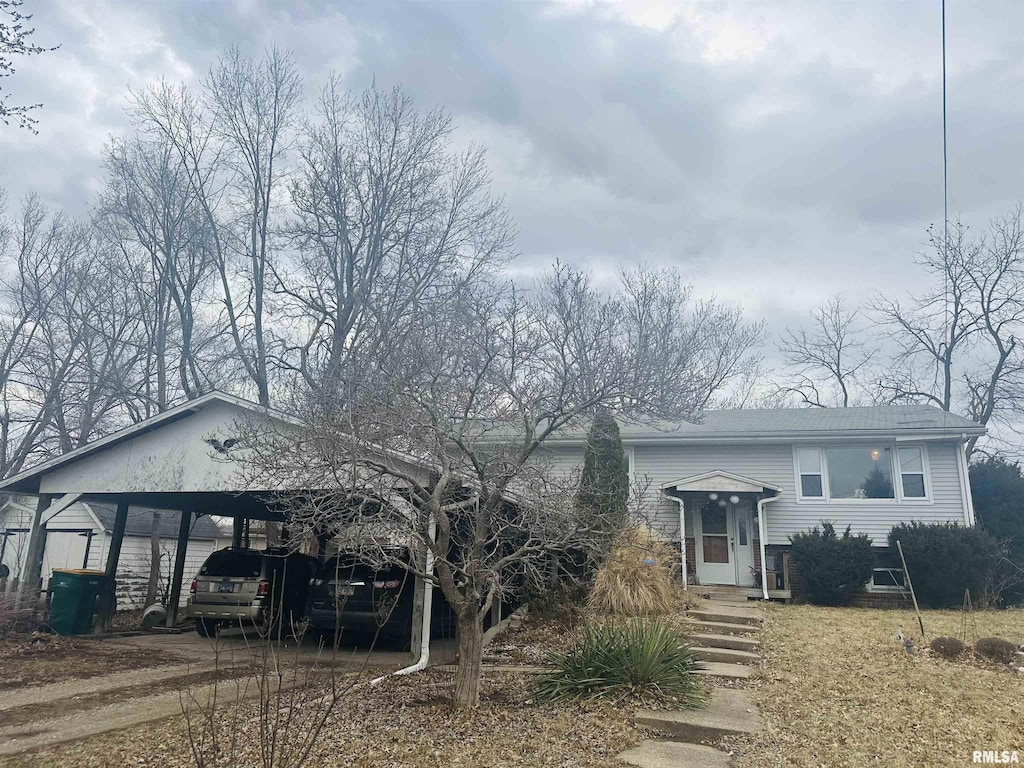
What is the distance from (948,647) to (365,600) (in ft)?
25.6

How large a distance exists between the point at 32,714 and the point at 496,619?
22.6 ft

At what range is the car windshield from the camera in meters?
11.3

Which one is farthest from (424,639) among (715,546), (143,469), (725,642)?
(715,546)

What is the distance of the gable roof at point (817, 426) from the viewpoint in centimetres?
1562

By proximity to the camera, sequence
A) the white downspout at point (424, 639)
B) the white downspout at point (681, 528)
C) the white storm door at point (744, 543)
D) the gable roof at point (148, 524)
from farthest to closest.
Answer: the gable roof at point (148, 524), the white storm door at point (744, 543), the white downspout at point (681, 528), the white downspout at point (424, 639)

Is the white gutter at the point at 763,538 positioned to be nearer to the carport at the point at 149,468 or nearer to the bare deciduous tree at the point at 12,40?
the carport at the point at 149,468

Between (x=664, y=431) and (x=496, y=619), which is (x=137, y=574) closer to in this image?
(x=496, y=619)

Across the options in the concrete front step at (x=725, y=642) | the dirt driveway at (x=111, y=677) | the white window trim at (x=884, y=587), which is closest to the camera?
the dirt driveway at (x=111, y=677)

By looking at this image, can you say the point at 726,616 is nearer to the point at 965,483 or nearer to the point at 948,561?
the point at 948,561

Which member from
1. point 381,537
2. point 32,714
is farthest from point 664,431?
point 32,714

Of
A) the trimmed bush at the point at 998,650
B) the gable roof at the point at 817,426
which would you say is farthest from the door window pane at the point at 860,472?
the trimmed bush at the point at 998,650

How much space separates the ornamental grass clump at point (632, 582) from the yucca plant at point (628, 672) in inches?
121

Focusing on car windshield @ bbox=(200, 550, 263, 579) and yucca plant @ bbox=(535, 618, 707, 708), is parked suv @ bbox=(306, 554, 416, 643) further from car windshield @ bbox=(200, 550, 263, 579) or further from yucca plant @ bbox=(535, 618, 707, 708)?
yucca plant @ bbox=(535, 618, 707, 708)

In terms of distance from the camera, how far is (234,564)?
11.4m
